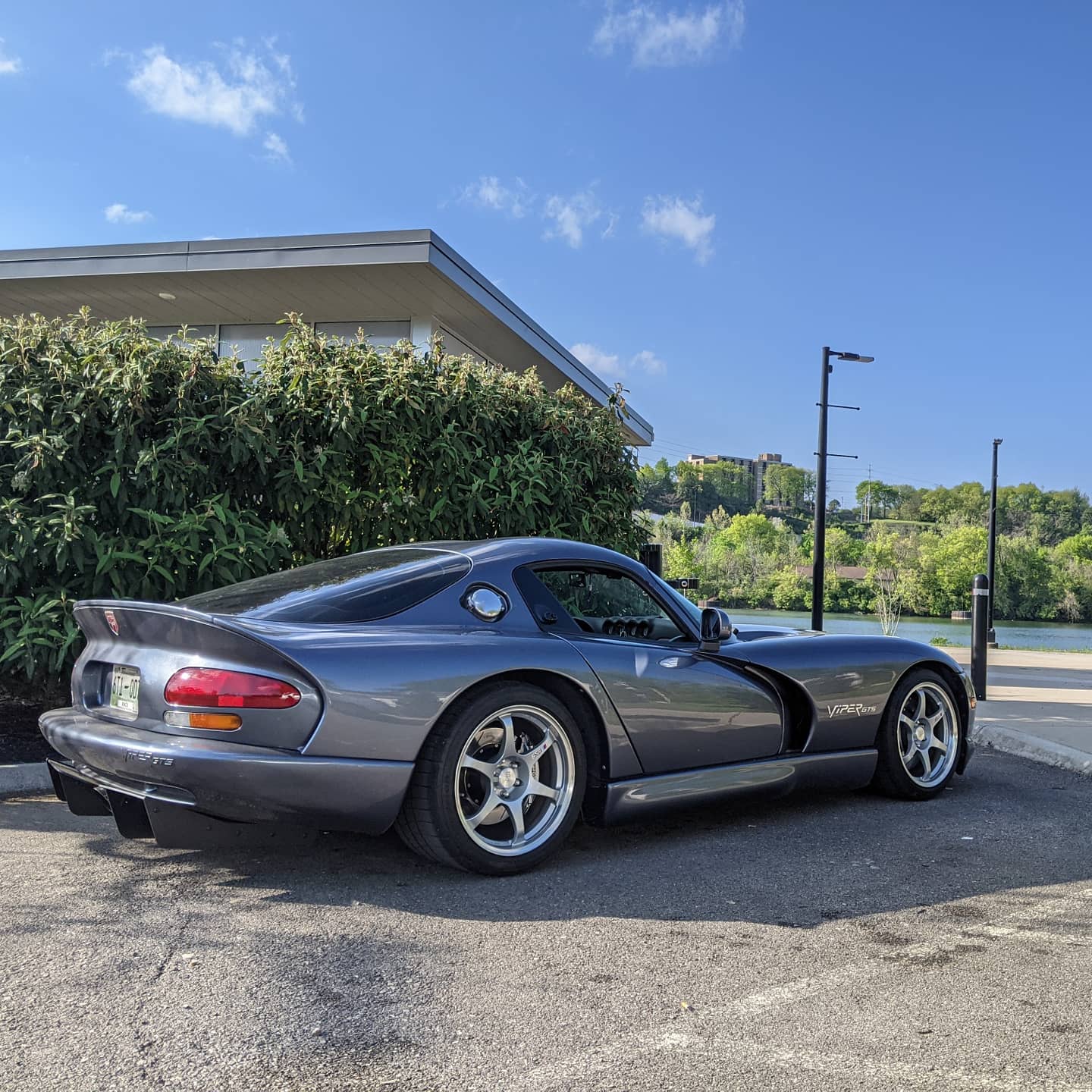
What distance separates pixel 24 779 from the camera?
518 cm

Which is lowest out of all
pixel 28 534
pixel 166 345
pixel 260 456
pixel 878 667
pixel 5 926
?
pixel 5 926

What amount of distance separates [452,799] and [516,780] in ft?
1.09

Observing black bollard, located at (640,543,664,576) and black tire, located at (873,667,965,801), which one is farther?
black bollard, located at (640,543,664,576)

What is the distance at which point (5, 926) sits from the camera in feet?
10.4

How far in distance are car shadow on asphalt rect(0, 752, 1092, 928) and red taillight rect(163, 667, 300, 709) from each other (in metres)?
0.67

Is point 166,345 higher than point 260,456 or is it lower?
higher

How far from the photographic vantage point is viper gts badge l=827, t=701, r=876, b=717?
4.84 meters

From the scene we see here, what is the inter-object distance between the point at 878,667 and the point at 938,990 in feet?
8.04

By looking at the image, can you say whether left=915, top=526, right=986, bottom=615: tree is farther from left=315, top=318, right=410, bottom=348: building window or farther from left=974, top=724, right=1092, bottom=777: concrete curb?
left=974, top=724, right=1092, bottom=777: concrete curb

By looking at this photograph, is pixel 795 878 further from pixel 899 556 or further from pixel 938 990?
pixel 899 556

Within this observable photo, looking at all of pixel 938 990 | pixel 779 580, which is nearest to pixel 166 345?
pixel 938 990

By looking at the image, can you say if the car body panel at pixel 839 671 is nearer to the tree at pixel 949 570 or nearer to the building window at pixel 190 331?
the building window at pixel 190 331

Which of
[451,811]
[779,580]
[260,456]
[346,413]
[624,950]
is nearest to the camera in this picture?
[624,950]

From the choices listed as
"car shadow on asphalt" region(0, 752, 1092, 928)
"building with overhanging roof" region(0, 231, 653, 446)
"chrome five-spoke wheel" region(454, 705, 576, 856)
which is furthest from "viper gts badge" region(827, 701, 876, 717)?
"building with overhanging roof" region(0, 231, 653, 446)
